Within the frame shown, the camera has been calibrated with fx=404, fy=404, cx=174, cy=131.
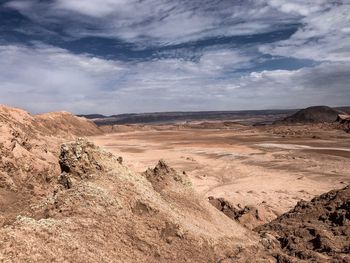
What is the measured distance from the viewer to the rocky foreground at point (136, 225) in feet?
14.2

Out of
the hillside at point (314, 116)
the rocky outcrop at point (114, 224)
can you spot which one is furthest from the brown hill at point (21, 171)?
the hillside at point (314, 116)

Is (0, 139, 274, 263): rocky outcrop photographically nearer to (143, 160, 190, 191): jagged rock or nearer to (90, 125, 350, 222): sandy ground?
(143, 160, 190, 191): jagged rock

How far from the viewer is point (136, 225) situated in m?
5.19

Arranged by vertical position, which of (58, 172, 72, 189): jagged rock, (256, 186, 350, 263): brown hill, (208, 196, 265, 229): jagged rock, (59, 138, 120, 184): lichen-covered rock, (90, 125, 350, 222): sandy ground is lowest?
(90, 125, 350, 222): sandy ground

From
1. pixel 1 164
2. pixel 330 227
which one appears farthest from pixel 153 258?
pixel 1 164

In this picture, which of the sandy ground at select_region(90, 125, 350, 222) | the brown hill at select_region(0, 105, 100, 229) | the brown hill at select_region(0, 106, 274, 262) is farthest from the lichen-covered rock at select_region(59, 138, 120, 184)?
the sandy ground at select_region(90, 125, 350, 222)

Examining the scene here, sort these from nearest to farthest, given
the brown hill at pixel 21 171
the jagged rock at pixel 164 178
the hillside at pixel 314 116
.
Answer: the jagged rock at pixel 164 178, the brown hill at pixel 21 171, the hillside at pixel 314 116

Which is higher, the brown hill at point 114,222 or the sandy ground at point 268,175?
the brown hill at point 114,222

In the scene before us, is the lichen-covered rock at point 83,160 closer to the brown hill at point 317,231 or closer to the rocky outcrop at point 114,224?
the rocky outcrop at point 114,224

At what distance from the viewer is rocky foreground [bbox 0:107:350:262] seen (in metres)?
4.32

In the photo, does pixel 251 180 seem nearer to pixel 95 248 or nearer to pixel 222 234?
pixel 222 234

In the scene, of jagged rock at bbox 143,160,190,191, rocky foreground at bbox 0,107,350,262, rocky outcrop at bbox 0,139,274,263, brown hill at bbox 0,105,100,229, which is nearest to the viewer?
rocky outcrop at bbox 0,139,274,263

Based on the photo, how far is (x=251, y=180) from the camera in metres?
18.6

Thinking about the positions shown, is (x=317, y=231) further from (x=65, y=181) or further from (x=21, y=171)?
(x=21, y=171)
